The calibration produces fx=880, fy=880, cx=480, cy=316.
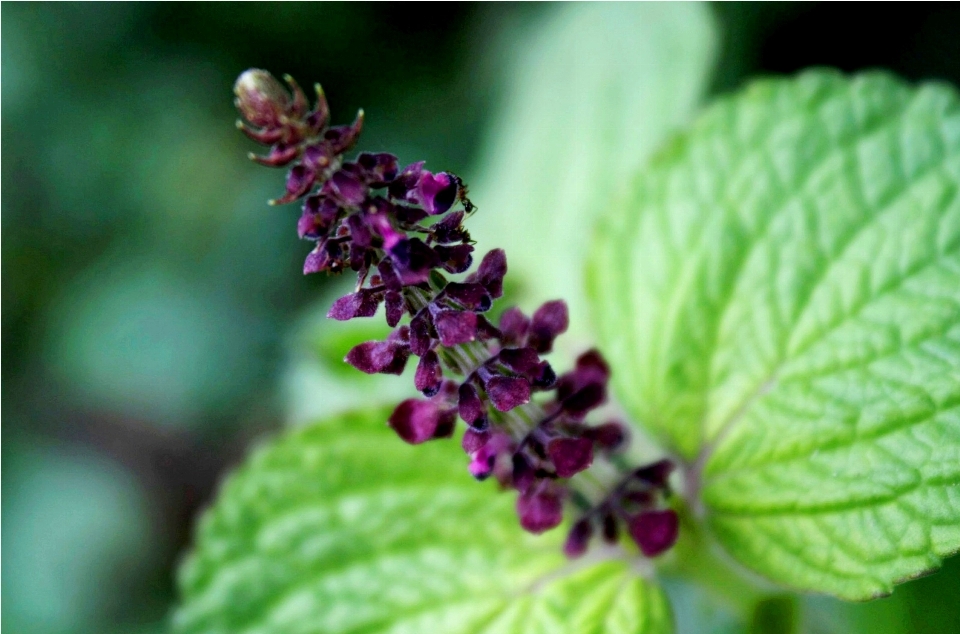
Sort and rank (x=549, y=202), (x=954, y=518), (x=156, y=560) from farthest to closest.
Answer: (x=156, y=560), (x=549, y=202), (x=954, y=518)

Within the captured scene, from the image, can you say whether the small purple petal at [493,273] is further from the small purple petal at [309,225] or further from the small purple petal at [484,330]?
the small purple petal at [309,225]

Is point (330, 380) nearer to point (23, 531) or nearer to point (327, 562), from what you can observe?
point (327, 562)

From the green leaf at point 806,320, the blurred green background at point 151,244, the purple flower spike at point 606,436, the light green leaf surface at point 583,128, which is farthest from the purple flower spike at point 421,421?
the blurred green background at point 151,244

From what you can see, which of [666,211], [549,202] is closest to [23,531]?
[549,202]

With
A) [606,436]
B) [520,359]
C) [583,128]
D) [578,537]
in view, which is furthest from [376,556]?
[583,128]

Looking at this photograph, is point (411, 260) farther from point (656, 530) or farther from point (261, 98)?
point (656, 530)
